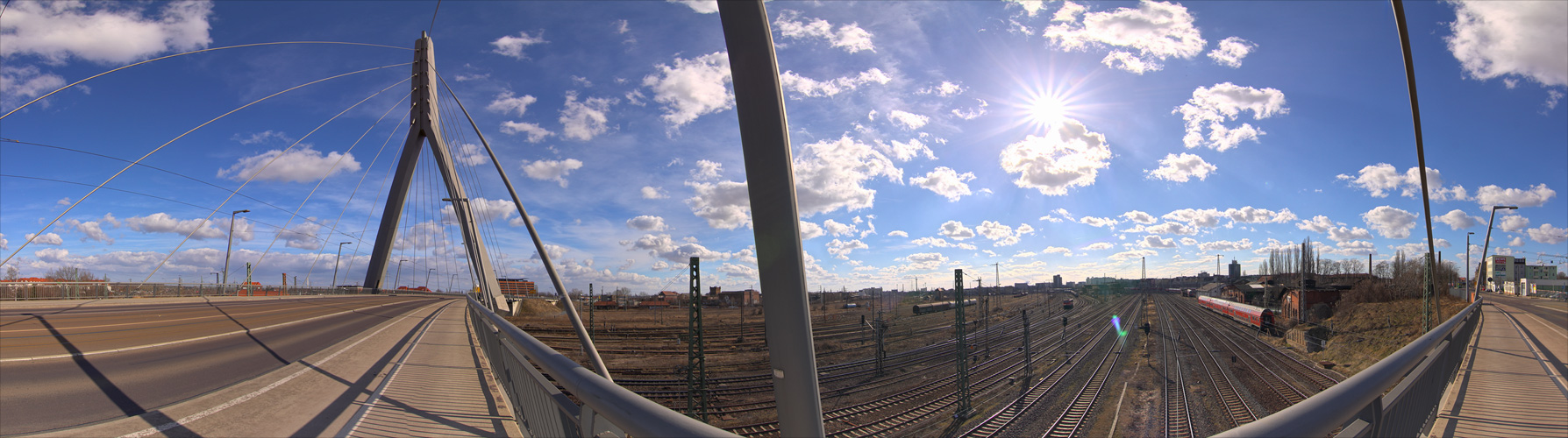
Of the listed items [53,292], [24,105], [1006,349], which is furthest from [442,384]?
[1006,349]

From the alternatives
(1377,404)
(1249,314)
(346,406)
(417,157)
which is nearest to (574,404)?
(1377,404)

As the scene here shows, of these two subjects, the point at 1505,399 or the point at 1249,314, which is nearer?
the point at 1505,399

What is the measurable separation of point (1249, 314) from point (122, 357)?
202 feet

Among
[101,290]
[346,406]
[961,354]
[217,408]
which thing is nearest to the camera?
[217,408]

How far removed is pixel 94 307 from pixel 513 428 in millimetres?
20149

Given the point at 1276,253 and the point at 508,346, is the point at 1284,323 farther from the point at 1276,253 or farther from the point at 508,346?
the point at 1276,253

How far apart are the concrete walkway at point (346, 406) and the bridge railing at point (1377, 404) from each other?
15.8 ft

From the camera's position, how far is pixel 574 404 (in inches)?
97.9

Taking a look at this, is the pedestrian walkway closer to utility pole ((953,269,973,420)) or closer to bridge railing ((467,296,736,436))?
bridge railing ((467,296,736,436))

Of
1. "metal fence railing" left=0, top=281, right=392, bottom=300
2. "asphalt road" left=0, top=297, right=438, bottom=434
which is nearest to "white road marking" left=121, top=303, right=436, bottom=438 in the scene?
"asphalt road" left=0, top=297, right=438, bottom=434

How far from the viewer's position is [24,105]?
797 centimetres

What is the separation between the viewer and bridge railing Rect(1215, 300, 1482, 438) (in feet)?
5.19

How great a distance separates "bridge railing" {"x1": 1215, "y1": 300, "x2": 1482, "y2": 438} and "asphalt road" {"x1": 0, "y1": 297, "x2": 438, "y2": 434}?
8659 millimetres

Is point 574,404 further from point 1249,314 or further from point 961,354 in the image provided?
point 1249,314
